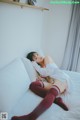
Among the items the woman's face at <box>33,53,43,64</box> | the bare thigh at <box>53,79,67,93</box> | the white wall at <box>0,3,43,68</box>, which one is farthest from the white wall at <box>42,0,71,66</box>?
the bare thigh at <box>53,79,67,93</box>

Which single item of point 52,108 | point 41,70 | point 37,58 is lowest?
point 52,108

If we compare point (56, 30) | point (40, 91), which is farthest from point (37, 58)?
point (56, 30)

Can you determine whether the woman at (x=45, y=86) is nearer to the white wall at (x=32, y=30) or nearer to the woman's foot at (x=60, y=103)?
the woman's foot at (x=60, y=103)

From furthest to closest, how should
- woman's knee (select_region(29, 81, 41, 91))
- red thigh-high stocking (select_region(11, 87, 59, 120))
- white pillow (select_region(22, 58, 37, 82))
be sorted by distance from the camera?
white pillow (select_region(22, 58, 37, 82)), woman's knee (select_region(29, 81, 41, 91)), red thigh-high stocking (select_region(11, 87, 59, 120))

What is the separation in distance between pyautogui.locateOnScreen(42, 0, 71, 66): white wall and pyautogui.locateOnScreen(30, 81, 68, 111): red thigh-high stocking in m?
1.49

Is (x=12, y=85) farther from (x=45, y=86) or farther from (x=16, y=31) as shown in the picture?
(x=16, y=31)

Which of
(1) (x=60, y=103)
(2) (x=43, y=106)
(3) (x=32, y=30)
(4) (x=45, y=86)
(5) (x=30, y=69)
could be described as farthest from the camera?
(3) (x=32, y=30)

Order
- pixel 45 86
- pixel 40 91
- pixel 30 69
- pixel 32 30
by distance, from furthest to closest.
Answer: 1. pixel 32 30
2. pixel 30 69
3. pixel 45 86
4. pixel 40 91

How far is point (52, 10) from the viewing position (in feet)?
10.5

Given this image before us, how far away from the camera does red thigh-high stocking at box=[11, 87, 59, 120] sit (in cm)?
142

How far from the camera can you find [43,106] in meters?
1.56

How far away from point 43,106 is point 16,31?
3.16 feet

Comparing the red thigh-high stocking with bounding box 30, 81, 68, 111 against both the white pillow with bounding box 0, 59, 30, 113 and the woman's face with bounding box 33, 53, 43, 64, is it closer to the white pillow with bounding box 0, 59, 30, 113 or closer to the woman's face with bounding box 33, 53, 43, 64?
the white pillow with bounding box 0, 59, 30, 113

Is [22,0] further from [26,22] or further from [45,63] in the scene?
[45,63]
